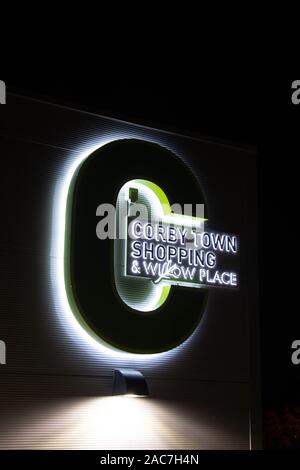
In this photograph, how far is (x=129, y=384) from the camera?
1295cm

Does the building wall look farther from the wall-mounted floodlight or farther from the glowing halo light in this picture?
the wall-mounted floodlight

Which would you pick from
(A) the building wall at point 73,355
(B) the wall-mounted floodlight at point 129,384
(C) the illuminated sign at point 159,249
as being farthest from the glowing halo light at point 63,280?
(C) the illuminated sign at point 159,249

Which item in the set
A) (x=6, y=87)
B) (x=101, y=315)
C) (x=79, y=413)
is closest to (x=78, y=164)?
(x=6, y=87)

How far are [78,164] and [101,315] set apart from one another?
3.03m

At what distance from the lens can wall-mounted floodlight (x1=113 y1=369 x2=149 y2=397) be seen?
12922 mm

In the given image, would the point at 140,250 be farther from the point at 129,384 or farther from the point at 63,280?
the point at 129,384

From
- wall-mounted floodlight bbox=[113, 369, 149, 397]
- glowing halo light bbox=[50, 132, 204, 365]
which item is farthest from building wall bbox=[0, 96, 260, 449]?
wall-mounted floodlight bbox=[113, 369, 149, 397]

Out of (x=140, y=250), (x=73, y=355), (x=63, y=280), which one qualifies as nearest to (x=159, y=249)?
(x=140, y=250)

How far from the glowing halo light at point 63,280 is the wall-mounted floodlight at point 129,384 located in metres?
0.45

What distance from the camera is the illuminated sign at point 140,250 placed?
13461 millimetres

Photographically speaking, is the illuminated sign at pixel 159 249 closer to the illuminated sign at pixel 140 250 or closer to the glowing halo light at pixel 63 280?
the illuminated sign at pixel 140 250

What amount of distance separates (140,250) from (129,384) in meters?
2.62

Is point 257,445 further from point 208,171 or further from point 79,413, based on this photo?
point 208,171

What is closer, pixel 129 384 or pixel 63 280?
pixel 129 384
